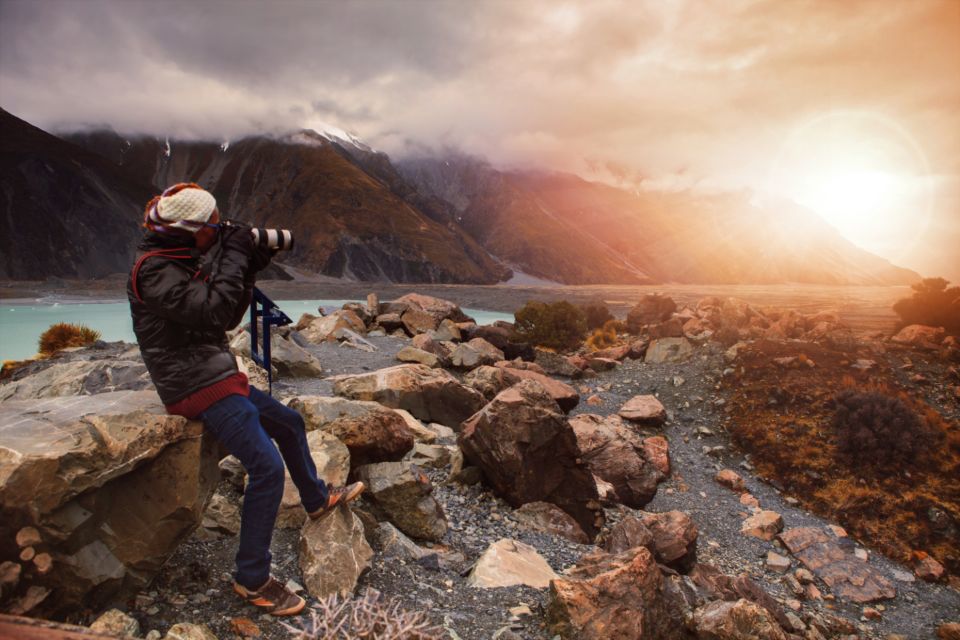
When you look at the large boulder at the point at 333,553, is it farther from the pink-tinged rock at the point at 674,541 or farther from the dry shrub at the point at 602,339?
the dry shrub at the point at 602,339

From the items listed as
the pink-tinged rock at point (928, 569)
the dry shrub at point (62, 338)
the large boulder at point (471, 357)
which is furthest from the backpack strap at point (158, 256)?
the dry shrub at point (62, 338)

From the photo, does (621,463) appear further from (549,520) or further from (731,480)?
(549,520)

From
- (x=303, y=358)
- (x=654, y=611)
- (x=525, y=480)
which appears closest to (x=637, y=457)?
(x=525, y=480)

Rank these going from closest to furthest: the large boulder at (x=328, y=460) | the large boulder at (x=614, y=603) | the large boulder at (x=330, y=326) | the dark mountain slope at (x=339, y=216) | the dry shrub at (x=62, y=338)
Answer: the large boulder at (x=614, y=603), the large boulder at (x=328, y=460), the dry shrub at (x=62, y=338), the large boulder at (x=330, y=326), the dark mountain slope at (x=339, y=216)

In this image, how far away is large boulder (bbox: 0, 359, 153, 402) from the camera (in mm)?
6450

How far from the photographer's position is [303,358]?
12555mm

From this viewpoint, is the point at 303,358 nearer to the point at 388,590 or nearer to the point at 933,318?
the point at 388,590

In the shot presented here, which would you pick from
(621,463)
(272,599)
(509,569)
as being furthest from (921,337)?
(272,599)

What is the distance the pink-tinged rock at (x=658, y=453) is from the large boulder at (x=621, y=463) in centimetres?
13

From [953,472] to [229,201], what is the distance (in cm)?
19765

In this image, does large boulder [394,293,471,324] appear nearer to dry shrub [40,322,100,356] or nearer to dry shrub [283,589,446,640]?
dry shrub [40,322,100,356]

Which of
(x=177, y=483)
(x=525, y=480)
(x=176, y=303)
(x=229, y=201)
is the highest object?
(x=229, y=201)

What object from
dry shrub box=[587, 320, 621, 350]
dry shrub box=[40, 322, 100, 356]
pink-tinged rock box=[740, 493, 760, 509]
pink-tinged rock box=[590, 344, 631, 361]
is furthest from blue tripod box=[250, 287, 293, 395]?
dry shrub box=[587, 320, 621, 350]

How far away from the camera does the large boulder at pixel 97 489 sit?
2.84m
